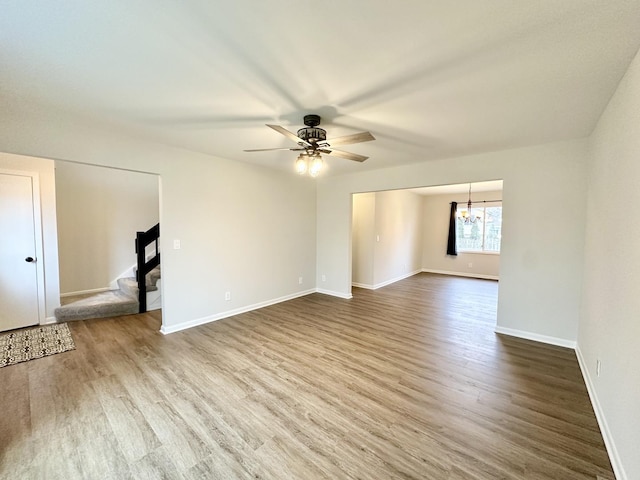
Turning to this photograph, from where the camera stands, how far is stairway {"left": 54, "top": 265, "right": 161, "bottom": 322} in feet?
13.2

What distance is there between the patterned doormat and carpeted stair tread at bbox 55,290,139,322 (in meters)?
0.25

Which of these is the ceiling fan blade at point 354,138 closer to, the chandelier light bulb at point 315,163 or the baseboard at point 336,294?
the chandelier light bulb at point 315,163

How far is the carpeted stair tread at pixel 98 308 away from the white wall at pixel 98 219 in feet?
3.20

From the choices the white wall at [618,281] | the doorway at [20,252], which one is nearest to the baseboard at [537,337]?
the white wall at [618,281]

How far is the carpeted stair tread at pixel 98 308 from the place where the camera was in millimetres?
3988

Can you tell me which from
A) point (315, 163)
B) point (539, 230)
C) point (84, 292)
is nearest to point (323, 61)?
point (315, 163)

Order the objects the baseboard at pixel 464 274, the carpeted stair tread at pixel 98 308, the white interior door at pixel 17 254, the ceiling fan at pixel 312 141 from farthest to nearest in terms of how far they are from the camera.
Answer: the baseboard at pixel 464 274 → the carpeted stair tread at pixel 98 308 → the white interior door at pixel 17 254 → the ceiling fan at pixel 312 141

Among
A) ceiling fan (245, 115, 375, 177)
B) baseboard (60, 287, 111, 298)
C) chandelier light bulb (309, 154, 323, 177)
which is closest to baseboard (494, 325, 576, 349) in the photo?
ceiling fan (245, 115, 375, 177)

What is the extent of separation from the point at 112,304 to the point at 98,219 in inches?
87.9

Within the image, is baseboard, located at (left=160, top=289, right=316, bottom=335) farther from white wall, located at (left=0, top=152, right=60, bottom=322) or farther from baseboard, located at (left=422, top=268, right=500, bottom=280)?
baseboard, located at (left=422, top=268, right=500, bottom=280)

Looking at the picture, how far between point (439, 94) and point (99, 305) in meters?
5.48

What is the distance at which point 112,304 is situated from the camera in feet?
14.1

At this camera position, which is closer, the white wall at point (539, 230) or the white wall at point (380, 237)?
the white wall at point (539, 230)

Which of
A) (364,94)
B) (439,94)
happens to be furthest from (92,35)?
(439,94)
